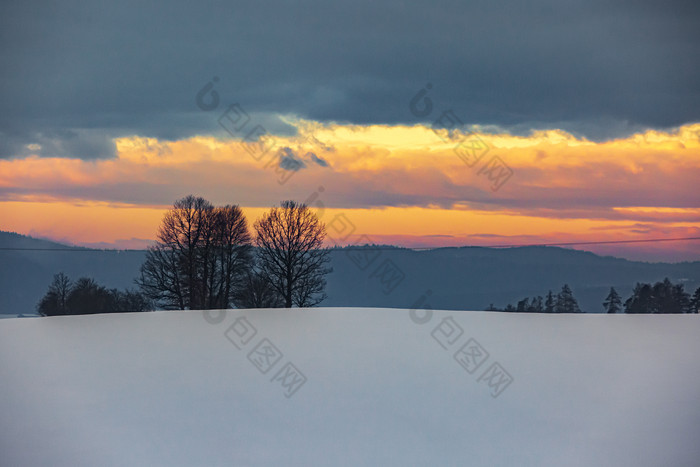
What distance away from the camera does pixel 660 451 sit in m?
3.95

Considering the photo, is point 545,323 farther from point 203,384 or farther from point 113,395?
point 113,395

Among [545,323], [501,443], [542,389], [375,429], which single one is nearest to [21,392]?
[375,429]

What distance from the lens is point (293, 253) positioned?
16547 millimetres

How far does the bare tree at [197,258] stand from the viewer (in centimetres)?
1596

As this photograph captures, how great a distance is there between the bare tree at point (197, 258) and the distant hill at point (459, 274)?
0.94 meters

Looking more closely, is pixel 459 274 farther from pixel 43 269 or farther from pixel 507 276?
pixel 43 269

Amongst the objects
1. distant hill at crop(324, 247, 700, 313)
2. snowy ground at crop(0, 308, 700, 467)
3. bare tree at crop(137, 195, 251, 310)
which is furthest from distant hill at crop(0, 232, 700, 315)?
Result: snowy ground at crop(0, 308, 700, 467)

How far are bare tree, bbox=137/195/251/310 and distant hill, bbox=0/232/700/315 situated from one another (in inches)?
36.9

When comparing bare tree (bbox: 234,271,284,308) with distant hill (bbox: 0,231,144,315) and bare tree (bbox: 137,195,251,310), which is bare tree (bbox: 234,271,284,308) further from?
distant hill (bbox: 0,231,144,315)

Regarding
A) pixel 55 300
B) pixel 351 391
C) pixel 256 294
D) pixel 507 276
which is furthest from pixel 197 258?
pixel 351 391

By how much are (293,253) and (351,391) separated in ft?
36.9

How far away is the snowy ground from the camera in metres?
4.06

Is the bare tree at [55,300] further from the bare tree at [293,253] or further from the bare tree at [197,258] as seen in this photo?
the bare tree at [293,253]

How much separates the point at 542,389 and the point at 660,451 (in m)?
1.56
